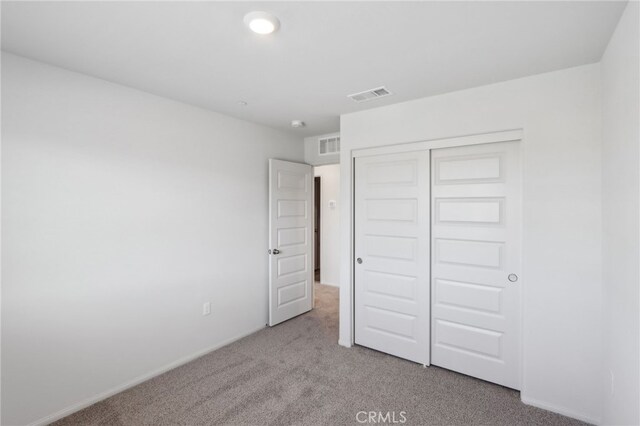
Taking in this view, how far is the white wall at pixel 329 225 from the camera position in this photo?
5945 millimetres

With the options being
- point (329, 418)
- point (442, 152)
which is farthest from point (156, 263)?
point (442, 152)

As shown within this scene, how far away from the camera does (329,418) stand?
221cm

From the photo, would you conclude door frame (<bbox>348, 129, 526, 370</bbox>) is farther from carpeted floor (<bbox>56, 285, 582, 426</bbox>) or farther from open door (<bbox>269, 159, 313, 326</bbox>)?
open door (<bbox>269, 159, 313, 326</bbox>)

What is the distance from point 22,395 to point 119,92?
2.26 metres

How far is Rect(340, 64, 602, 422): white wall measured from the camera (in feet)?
7.07

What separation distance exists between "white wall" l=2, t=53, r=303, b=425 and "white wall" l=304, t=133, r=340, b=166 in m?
1.15

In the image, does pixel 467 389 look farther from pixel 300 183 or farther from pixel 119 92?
pixel 119 92

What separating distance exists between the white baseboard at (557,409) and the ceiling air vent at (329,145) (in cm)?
317

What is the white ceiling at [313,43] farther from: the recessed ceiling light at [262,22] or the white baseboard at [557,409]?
the white baseboard at [557,409]

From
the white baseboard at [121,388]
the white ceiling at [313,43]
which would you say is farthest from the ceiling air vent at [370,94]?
the white baseboard at [121,388]

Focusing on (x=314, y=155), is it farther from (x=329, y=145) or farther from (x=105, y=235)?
(x=105, y=235)

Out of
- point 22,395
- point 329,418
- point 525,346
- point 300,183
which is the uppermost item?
point 300,183

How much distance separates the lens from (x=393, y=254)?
3104 millimetres

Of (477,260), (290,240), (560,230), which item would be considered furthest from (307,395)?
(560,230)
